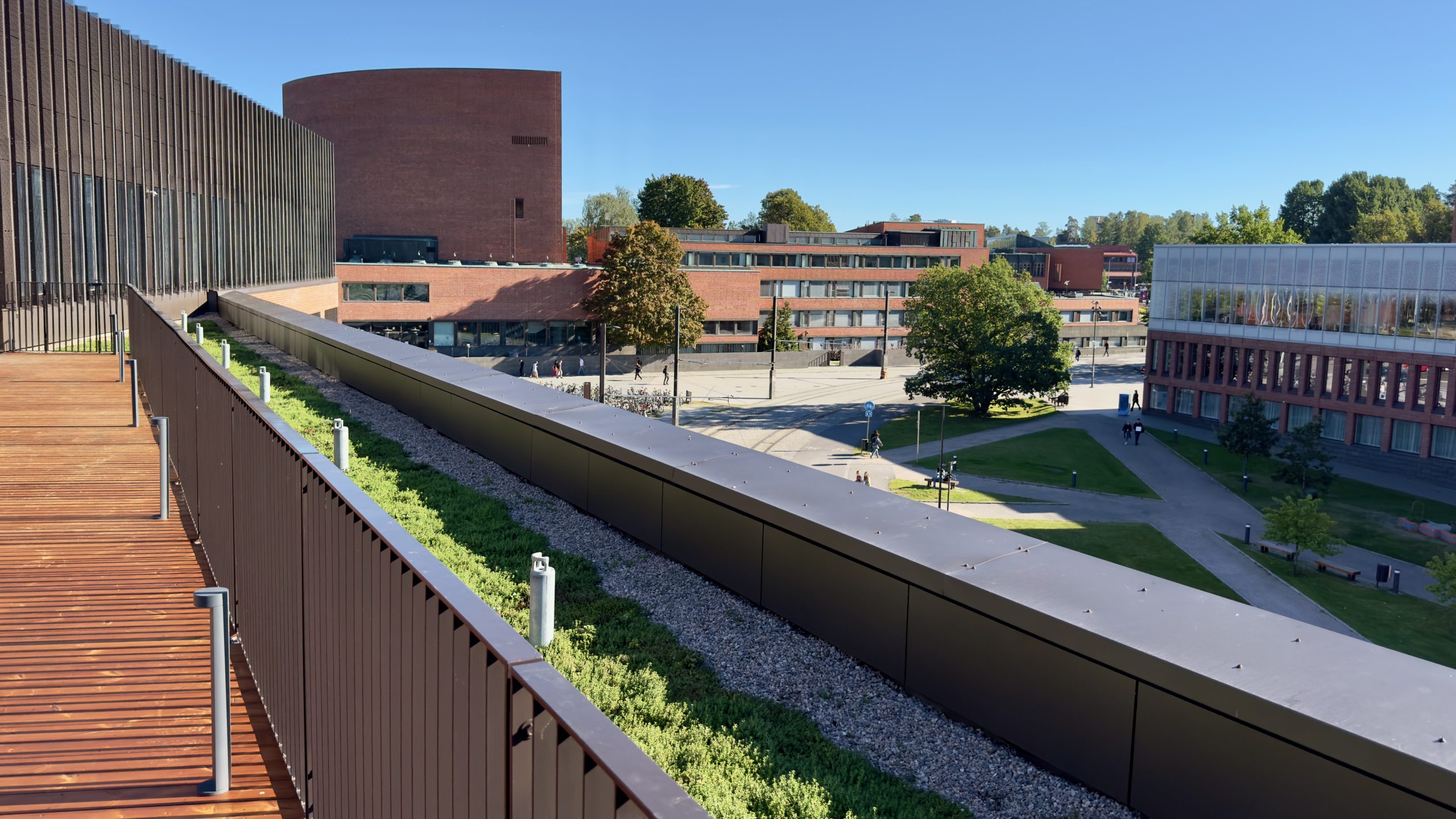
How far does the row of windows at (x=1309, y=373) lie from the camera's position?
52.7m

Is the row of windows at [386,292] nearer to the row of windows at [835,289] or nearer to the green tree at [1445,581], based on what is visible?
the row of windows at [835,289]

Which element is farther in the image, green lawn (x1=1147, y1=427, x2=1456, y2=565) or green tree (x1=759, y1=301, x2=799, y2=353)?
green tree (x1=759, y1=301, x2=799, y2=353)

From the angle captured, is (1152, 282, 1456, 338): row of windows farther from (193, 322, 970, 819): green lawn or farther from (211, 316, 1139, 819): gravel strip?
(193, 322, 970, 819): green lawn

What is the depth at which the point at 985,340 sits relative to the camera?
66.3 m

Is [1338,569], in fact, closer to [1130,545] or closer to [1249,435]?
[1130,545]

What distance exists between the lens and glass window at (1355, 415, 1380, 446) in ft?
179

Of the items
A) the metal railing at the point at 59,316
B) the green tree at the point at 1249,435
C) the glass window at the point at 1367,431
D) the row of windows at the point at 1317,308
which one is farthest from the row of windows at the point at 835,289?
the metal railing at the point at 59,316

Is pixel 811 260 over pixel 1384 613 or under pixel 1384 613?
over

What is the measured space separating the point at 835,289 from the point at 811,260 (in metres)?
3.56

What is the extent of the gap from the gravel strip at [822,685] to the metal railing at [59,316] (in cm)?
1642

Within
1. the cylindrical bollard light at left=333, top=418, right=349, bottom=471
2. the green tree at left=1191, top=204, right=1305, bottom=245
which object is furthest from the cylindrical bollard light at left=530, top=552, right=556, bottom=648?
the green tree at left=1191, top=204, right=1305, bottom=245

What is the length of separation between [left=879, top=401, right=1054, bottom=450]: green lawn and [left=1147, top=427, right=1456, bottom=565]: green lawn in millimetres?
10597

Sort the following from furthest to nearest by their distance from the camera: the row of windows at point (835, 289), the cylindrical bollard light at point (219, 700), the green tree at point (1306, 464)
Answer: the row of windows at point (835, 289) < the green tree at point (1306, 464) < the cylindrical bollard light at point (219, 700)

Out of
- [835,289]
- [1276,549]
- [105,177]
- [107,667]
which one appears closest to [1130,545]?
[1276,549]
